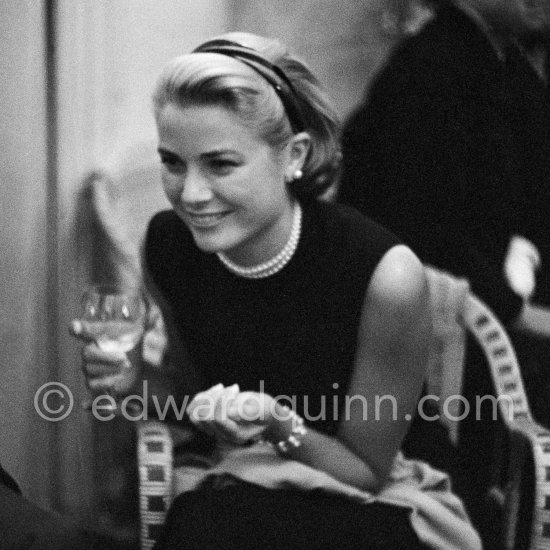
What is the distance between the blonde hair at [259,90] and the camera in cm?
121

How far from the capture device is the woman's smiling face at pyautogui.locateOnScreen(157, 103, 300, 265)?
122 centimetres

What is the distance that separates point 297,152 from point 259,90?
11 cm

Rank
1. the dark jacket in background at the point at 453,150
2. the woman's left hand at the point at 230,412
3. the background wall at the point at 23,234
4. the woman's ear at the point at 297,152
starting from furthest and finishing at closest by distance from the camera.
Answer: the dark jacket in background at the point at 453,150
the background wall at the point at 23,234
the woman's ear at the point at 297,152
the woman's left hand at the point at 230,412

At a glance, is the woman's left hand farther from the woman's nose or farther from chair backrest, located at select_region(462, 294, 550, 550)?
chair backrest, located at select_region(462, 294, 550, 550)

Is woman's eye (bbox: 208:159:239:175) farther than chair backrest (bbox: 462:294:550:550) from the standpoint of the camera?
No

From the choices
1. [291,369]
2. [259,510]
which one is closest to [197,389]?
[291,369]

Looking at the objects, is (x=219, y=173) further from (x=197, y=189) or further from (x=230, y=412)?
(x=230, y=412)

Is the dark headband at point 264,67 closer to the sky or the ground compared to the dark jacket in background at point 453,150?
closer to the sky

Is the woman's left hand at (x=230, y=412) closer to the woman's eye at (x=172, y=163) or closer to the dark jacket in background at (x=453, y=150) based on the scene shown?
the woman's eye at (x=172, y=163)

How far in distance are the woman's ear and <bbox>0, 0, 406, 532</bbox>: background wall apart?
43 cm

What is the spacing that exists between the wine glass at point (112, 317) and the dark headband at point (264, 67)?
0.32 meters

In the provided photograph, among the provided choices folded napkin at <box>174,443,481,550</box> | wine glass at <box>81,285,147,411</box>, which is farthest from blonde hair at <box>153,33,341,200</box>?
folded napkin at <box>174,443,481,550</box>

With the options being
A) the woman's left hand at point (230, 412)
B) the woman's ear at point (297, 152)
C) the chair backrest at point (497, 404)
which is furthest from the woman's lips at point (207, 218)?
the chair backrest at point (497, 404)

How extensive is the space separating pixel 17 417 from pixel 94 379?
30cm
